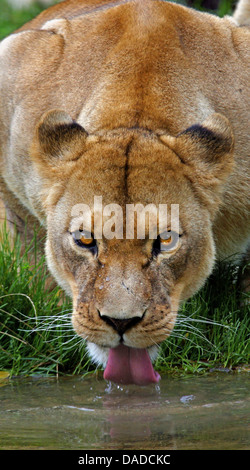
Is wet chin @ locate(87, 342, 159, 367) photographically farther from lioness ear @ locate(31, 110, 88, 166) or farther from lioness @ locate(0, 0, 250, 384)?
lioness ear @ locate(31, 110, 88, 166)

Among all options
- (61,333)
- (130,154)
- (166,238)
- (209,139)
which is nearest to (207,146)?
(209,139)

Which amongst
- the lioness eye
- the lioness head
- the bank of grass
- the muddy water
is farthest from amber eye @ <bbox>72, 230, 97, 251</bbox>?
the muddy water

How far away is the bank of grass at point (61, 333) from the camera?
199 inches

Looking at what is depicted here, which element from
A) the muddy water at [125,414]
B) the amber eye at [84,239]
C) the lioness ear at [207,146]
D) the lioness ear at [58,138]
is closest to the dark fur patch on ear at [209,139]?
the lioness ear at [207,146]

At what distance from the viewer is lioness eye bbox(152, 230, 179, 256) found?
4.22 metres

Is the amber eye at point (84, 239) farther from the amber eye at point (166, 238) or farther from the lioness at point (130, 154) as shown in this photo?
the amber eye at point (166, 238)

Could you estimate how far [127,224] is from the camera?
413 cm

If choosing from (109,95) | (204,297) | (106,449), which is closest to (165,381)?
(204,297)

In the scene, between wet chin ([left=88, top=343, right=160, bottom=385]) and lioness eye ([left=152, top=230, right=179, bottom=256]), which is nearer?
lioness eye ([left=152, top=230, right=179, bottom=256])

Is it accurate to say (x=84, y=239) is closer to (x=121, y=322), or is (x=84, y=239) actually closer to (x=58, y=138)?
(x=121, y=322)

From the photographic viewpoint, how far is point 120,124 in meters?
4.73

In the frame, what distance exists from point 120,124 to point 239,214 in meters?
1.11

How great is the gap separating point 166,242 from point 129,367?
2.27ft
